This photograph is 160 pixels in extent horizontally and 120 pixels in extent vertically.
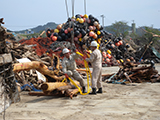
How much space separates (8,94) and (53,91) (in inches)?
59.6

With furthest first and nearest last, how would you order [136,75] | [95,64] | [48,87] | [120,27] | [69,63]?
[120,27]
[136,75]
[95,64]
[69,63]
[48,87]

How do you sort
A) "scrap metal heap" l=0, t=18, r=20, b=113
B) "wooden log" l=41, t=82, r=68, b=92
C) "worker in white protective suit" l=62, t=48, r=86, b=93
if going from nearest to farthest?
1. "scrap metal heap" l=0, t=18, r=20, b=113
2. "wooden log" l=41, t=82, r=68, b=92
3. "worker in white protective suit" l=62, t=48, r=86, b=93

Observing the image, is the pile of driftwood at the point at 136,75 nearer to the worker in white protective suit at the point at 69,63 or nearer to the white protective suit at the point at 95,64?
the white protective suit at the point at 95,64

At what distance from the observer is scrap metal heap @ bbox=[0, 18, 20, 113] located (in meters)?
5.60

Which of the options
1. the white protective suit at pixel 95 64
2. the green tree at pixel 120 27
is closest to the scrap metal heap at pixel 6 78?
the white protective suit at pixel 95 64

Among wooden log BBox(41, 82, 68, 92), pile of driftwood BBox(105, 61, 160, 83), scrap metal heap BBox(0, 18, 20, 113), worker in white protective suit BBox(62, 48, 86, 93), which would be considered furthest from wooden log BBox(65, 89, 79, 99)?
pile of driftwood BBox(105, 61, 160, 83)

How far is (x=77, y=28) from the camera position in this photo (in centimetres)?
1906

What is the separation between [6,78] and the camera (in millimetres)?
5926

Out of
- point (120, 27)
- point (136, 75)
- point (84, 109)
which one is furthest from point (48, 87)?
point (120, 27)

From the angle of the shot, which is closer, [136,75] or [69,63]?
[69,63]

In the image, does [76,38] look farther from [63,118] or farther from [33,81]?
[63,118]

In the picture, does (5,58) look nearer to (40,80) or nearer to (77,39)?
(40,80)

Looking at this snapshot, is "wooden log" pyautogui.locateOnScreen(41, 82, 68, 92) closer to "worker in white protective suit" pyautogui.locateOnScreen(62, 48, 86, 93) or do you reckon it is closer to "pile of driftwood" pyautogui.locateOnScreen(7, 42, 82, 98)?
"pile of driftwood" pyautogui.locateOnScreen(7, 42, 82, 98)

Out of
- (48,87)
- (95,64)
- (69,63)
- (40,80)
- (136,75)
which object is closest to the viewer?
(48,87)
